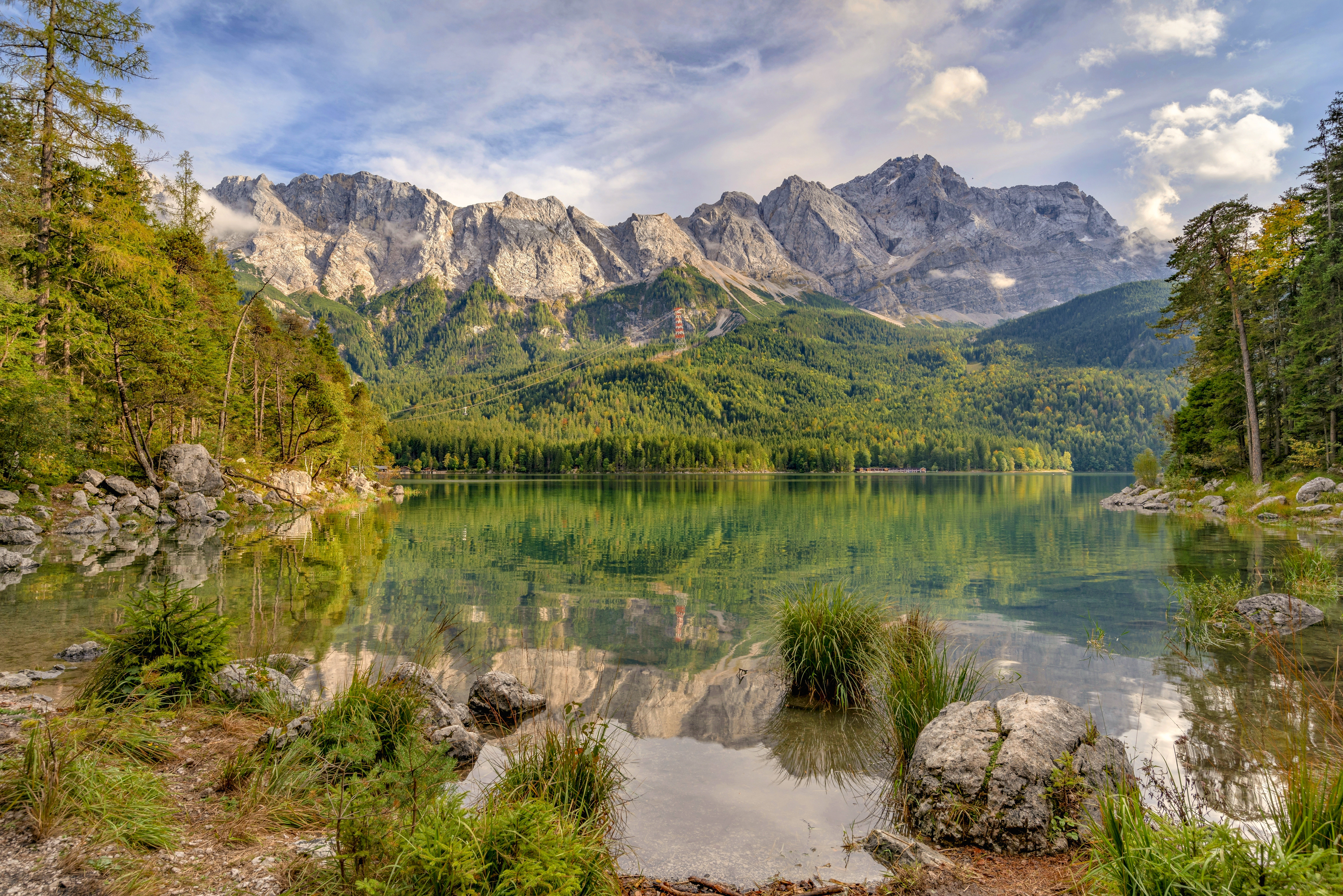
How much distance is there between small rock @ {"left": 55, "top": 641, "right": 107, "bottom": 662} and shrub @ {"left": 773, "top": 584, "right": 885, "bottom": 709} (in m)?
9.91

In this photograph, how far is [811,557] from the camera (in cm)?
2281

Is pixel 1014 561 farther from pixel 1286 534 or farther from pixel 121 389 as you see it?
pixel 121 389

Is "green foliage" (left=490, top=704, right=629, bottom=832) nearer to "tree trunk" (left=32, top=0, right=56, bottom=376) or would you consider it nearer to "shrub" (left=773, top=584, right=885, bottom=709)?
"shrub" (left=773, top=584, right=885, bottom=709)

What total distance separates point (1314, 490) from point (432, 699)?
38088 millimetres

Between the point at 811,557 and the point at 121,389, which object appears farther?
the point at 121,389

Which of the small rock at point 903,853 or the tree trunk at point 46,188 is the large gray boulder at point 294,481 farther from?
the small rock at point 903,853

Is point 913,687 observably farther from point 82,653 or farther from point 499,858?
point 82,653

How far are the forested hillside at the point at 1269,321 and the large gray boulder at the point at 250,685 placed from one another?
39.6 metres

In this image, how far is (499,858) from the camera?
3.51 m

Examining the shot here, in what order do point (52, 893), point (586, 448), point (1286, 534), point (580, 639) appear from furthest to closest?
1. point (586, 448)
2. point (1286, 534)
3. point (580, 639)
4. point (52, 893)

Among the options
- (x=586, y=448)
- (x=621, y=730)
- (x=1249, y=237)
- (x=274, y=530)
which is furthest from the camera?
(x=586, y=448)

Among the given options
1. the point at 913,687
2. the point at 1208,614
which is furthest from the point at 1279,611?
the point at 913,687

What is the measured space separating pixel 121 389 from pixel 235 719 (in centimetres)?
2638

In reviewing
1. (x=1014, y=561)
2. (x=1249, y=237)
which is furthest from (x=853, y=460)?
(x=1014, y=561)
